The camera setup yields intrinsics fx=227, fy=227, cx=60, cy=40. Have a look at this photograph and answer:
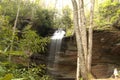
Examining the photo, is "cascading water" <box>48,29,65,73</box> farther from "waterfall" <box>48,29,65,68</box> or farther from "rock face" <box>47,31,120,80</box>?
"rock face" <box>47,31,120,80</box>

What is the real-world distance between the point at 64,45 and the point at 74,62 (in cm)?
144

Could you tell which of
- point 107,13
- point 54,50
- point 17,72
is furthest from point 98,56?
point 17,72

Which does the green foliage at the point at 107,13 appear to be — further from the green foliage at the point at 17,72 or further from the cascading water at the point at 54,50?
the green foliage at the point at 17,72

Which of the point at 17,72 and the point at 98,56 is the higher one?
the point at 17,72

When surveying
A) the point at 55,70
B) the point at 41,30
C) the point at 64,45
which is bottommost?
the point at 55,70

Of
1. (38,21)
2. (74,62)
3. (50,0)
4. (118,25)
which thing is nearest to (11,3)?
(38,21)

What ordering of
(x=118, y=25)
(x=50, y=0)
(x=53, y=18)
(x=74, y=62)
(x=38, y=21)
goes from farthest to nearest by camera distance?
1. (x=50, y=0)
2. (x=53, y=18)
3. (x=38, y=21)
4. (x=74, y=62)
5. (x=118, y=25)

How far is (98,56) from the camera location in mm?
15789

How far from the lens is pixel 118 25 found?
14453 millimetres

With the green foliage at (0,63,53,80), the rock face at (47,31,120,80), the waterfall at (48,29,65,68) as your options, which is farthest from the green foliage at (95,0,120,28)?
the green foliage at (0,63,53,80)

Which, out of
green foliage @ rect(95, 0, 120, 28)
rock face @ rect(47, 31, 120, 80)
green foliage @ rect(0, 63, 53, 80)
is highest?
green foliage @ rect(95, 0, 120, 28)

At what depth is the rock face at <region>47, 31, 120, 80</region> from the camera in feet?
49.6

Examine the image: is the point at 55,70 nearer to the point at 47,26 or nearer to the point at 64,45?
the point at 64,45

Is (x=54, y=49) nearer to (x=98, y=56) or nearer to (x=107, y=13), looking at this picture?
(x=98, y=56)
